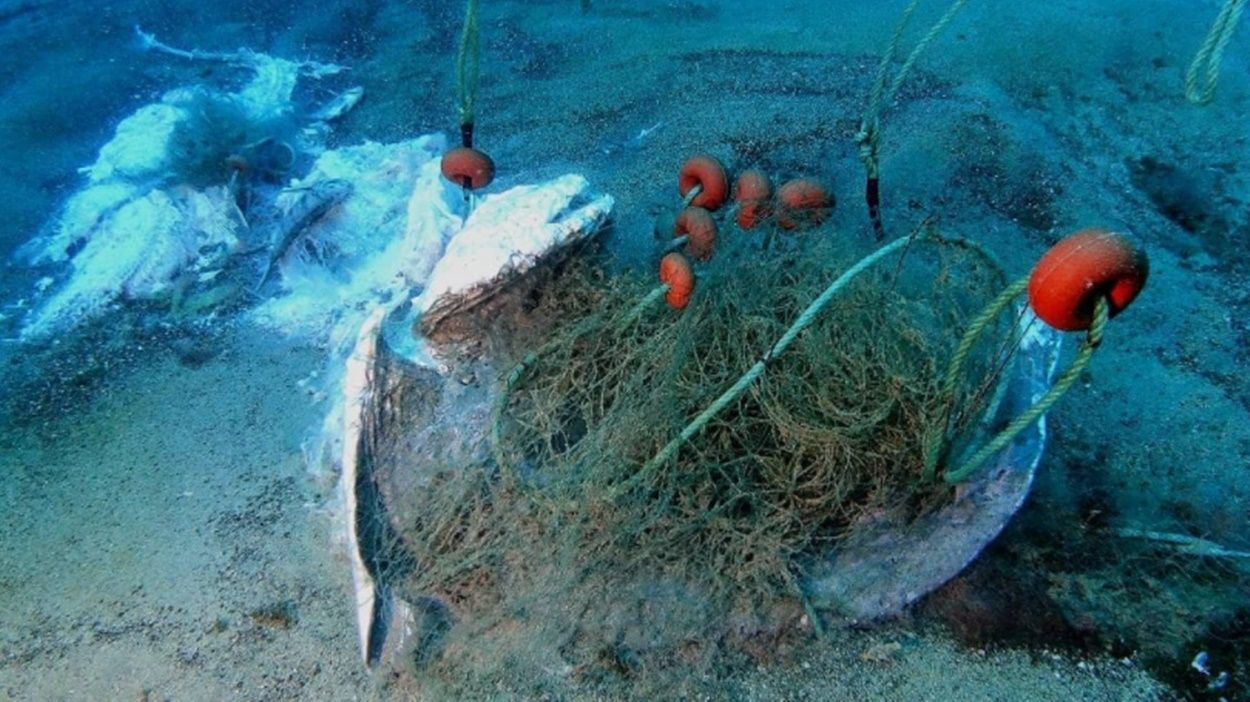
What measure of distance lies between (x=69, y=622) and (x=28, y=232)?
2.22 meters

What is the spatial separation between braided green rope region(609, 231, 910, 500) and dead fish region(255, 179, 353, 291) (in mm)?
2044

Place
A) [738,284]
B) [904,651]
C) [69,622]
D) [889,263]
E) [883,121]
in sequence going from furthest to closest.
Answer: [883,121] → [889,263] → [738,284] → [69,622] → [904,651]

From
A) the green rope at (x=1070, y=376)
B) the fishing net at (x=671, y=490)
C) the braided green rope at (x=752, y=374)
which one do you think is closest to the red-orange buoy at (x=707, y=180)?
the fishing net at (x=671, y=490)

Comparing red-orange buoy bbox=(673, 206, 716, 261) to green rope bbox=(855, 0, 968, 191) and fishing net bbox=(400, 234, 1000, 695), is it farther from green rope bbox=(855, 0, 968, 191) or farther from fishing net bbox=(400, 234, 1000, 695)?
green rope bbox=(855, 0, 968, 191)

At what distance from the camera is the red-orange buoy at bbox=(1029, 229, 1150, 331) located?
148 centimetres

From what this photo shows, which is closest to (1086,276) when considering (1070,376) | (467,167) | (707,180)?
(1070,376)

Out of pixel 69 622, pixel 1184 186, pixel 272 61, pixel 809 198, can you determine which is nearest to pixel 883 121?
pixel 1184 186

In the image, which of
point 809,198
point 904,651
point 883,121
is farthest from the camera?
point 883,121

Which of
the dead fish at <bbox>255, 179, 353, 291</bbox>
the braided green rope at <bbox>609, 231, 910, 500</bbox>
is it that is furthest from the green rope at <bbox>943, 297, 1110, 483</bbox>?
the dead fish at <bbox>255, 179, 353, 291</bbox>

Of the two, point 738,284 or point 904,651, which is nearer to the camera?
point 904,651

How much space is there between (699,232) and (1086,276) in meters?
1.30

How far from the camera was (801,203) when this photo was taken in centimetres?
270

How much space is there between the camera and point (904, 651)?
2123mm

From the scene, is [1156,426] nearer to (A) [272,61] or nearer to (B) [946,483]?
(B) [946,483]
